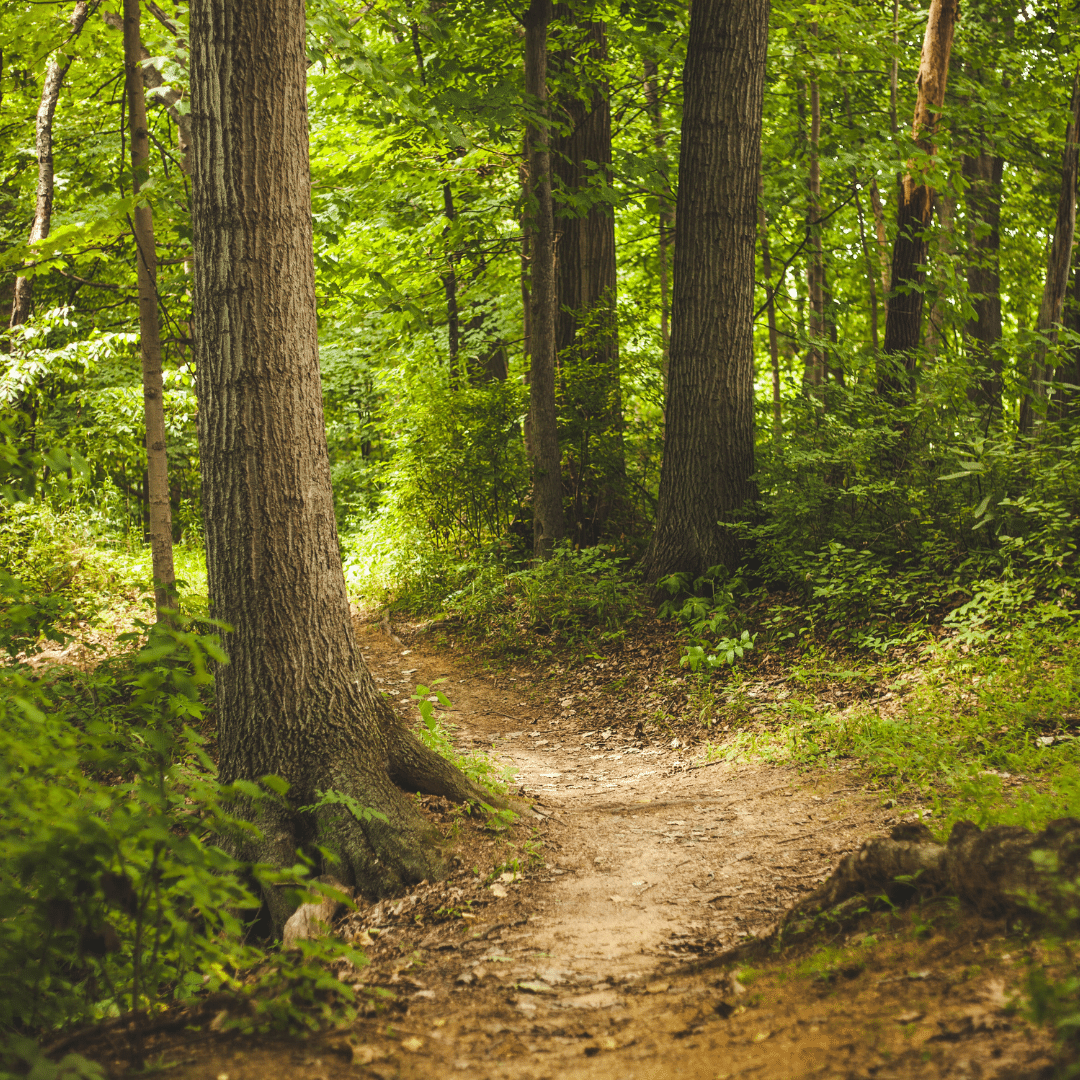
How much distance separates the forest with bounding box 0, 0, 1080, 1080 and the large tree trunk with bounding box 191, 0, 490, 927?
2cm

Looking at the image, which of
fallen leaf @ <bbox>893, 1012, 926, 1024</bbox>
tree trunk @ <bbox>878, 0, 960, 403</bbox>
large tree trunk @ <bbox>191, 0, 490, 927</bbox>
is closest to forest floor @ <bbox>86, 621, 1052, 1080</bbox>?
fallen leaf @ <bbox>893, 1012, 926, 1024</bbox>

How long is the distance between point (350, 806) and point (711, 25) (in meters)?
8.20

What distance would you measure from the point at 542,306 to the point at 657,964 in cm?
788

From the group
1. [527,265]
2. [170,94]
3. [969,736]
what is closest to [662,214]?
[527,265]

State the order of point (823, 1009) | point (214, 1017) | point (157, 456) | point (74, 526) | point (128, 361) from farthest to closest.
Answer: point (128, 361), point (74, 526), point (157, 456), point (214, 1017), point (823, 1009)

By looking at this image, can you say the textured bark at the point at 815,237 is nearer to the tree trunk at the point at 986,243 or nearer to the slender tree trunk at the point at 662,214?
the slender tree trunk at the point at 662,214

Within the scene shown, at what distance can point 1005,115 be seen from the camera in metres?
10.8

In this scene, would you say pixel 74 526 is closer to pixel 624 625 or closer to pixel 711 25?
pixel 624 625

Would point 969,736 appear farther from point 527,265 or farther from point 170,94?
point 527,265

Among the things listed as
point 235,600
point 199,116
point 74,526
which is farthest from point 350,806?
point 74,526

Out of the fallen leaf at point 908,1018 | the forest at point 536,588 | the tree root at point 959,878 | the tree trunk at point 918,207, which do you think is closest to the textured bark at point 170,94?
the forest at point 536,588

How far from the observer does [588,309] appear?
10.7 metres

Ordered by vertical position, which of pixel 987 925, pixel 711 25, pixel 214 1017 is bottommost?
pixel 214 1017

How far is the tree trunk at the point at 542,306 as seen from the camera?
28.9ft
